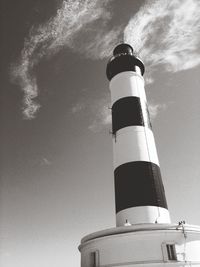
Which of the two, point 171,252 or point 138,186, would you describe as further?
point 138,186

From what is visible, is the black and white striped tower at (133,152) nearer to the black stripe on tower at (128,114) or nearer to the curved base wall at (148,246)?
the black stripe on tower at (128,114)

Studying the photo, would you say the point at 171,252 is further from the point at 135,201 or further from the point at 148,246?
the point at 135,201

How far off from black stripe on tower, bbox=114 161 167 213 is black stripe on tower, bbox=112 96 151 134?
2.08 metres

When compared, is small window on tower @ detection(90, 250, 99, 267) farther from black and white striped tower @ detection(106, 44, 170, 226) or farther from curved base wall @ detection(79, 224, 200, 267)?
black and white striped tower @ detection(106, 44, 170, 226)

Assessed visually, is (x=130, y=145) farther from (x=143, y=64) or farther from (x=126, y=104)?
(x=143, y=64)

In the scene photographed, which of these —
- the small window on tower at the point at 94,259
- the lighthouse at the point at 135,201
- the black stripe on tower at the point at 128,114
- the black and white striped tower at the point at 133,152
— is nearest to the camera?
the lighthouse at the point at 135,201

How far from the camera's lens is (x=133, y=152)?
428 inches

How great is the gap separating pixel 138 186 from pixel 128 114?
3578 mm

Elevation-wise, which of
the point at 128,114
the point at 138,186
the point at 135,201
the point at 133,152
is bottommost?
the point at 135,201

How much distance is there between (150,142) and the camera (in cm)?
1133

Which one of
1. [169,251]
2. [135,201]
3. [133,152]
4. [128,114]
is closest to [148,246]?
[169,251]

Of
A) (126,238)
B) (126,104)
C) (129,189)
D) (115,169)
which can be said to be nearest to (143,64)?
(126,104)

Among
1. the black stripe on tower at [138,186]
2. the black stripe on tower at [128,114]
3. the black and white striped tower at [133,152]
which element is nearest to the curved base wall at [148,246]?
the black and white striped tower at [133,152]

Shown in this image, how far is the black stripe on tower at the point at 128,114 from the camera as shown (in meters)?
11.8
